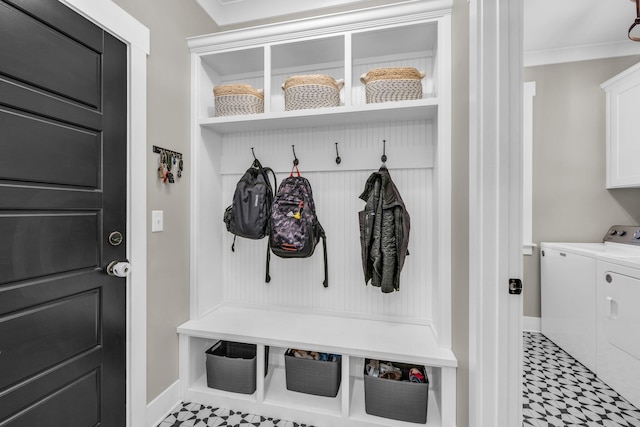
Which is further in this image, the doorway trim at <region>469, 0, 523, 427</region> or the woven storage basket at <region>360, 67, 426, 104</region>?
the woven storage basket at <region>360, 67, 426, 104</region>

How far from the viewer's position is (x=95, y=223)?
128 centimetres

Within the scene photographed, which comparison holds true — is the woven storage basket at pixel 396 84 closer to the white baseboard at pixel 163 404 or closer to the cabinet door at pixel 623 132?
the cabinet door at pixel 623 132

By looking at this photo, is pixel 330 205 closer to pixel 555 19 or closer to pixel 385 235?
pixel 385 235

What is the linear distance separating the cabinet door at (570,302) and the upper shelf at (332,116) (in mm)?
1683

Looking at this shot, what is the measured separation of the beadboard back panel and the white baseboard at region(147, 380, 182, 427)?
631 millimetres

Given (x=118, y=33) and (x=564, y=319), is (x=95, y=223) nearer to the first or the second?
(x=118, y=33)

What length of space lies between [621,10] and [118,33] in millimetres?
3219

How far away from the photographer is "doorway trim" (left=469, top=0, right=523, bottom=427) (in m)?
1.05

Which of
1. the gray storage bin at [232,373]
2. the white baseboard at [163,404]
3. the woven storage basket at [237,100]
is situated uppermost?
the woven storage basket at [237,100]

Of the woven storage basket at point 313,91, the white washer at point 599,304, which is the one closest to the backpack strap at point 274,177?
the woven storage basket at point 313,91

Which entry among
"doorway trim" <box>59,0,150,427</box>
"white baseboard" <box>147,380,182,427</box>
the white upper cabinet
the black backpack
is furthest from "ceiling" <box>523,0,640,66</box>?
"white baseboard" <box>147,380,182,427</box>

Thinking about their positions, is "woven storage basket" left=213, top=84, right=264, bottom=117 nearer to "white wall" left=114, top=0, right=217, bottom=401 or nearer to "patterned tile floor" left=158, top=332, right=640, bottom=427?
"white wall" left=114, top=0, right=217, bottom=401

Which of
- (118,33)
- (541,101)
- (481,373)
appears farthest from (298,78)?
(541,101)

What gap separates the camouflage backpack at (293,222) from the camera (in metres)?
1.80
